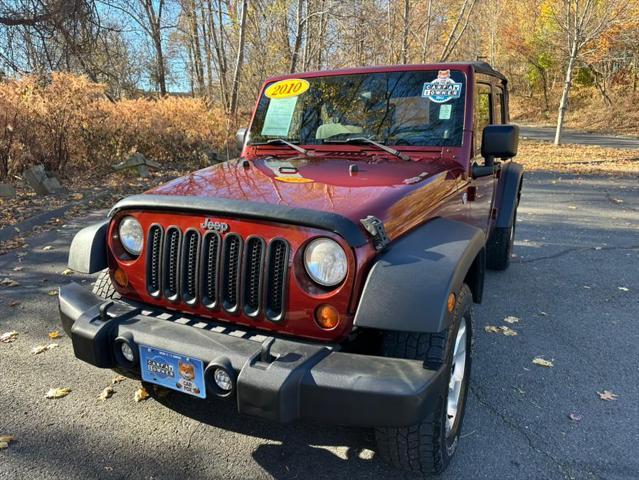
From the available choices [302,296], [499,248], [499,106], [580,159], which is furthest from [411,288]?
[580,159]

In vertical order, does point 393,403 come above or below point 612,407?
above

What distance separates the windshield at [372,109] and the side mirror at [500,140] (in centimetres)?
17

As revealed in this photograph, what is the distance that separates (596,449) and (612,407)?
0.48 m

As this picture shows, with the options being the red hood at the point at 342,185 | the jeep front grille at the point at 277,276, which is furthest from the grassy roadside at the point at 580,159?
the jeep front grille at the point at 277,276

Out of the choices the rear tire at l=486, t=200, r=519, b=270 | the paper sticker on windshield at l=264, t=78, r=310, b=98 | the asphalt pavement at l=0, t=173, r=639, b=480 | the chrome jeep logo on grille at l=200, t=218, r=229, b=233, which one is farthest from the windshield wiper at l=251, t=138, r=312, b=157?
the rear tire at l=486, t=200, r=519, b=270

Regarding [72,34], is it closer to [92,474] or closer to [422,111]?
[422,111]

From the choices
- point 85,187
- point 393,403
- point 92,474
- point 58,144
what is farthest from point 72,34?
point 393,403

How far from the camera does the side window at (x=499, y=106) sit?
4.27 meters

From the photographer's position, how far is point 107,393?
117 inches

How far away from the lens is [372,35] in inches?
757

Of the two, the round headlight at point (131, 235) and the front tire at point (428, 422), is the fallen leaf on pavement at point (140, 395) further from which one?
the front tire at point (428, 422)

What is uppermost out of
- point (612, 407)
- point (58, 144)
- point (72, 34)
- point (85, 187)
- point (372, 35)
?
point (372, 35)

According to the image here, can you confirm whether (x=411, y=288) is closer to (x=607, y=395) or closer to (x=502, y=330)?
(x=607, y=395)

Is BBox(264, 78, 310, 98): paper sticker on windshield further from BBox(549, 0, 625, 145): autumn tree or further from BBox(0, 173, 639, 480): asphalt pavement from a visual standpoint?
BBox(549, 0, 625, 145): autumn tree
